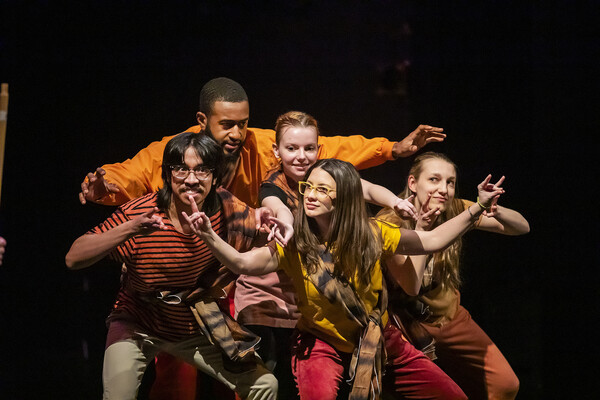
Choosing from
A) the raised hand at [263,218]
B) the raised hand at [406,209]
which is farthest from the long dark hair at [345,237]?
the raised hand at [406,209]

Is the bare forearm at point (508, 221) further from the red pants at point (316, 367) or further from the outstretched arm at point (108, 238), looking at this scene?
the outstretched arm at point (108, 238)

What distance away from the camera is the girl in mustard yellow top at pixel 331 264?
268cm

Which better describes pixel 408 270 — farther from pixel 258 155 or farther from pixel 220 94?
pixel 220 94

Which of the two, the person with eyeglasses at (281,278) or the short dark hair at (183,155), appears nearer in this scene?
the short dark hair at (183,155)

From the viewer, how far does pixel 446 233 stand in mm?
2822

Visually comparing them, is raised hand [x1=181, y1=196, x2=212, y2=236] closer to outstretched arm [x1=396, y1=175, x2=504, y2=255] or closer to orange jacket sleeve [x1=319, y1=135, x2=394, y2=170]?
outstretched arm [x1=396, y1=175, x2=504, y2=255]

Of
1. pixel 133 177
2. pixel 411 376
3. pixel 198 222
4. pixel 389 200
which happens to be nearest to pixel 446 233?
pixel 389 200

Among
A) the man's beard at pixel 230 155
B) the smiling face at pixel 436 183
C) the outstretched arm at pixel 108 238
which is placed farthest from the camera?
the man's beard at pixel 230 155

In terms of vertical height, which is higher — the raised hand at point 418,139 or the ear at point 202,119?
the ear at point 202,119

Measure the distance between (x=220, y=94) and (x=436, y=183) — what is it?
1.05 metres

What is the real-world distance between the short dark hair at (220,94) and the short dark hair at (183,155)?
56 centimetres

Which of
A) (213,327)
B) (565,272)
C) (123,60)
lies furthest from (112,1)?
(565,272)

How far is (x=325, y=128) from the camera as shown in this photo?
405 cm

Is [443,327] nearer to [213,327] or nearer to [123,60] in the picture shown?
[213,327]
